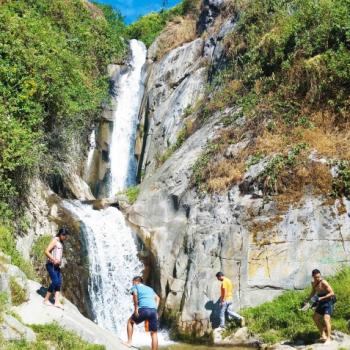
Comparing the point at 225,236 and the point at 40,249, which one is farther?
the point at 225,236

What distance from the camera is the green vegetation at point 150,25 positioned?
132ft

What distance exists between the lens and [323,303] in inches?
475

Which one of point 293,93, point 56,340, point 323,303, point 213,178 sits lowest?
point 56,340

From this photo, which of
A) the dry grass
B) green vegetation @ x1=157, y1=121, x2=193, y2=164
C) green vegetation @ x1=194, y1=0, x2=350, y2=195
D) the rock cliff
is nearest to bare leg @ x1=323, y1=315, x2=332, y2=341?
the rock cliff

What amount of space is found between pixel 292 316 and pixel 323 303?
Result: 6.24 ft

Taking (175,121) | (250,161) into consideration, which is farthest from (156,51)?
(250,161)

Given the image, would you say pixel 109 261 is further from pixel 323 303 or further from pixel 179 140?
pixel 179 140

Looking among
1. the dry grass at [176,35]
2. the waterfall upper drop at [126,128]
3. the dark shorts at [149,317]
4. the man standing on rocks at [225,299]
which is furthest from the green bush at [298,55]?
the dark shorts at [149,317]

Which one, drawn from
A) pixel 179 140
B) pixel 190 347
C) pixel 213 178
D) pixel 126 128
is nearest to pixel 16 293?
pixel 190 347

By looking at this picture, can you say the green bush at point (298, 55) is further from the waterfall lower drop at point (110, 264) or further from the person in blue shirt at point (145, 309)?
the person in blue shirt at point (145, 309)

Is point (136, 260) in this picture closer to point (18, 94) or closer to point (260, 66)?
point (18, 94)

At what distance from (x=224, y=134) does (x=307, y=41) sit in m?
4.98

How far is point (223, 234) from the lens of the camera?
16.2 m

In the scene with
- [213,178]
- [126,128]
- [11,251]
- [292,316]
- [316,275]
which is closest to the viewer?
[316,275]
